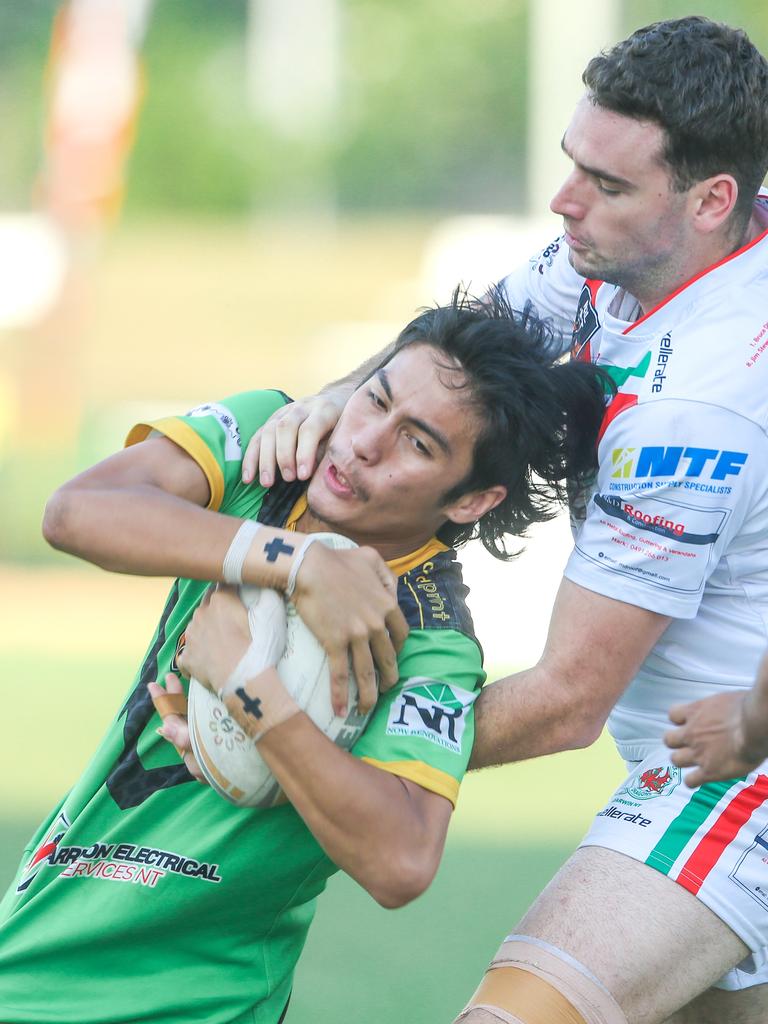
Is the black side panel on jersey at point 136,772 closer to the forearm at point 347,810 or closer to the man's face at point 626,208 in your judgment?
the forearm at point 347,810

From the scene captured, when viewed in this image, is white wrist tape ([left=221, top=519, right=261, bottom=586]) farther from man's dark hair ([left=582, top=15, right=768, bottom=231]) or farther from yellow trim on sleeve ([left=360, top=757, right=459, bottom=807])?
man's dark hair ([left=582, top=15, right=768, bottom=231])

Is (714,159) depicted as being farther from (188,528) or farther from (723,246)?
(188,528)

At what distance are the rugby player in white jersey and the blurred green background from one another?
4.42ft

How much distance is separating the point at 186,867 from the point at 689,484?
114cm

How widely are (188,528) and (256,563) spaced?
128 millimetres

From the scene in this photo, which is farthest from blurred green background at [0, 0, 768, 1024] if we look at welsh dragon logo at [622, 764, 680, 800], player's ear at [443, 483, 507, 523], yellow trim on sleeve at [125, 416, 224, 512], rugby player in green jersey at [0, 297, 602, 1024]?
yellow trim on sleeve at [125, 416, 224, 512]

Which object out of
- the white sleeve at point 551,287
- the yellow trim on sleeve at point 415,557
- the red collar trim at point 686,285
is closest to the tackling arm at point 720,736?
the yellow trim on sleeve at point 415,557

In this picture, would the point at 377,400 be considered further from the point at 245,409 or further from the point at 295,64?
the point at 295,64

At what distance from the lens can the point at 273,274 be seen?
23.0 m

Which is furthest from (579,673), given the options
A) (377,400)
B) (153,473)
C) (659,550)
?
(153,473)

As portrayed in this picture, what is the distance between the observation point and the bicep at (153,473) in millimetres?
2434

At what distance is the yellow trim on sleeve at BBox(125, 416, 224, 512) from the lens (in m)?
2.53

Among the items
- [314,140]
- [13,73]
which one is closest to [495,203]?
[314,140]

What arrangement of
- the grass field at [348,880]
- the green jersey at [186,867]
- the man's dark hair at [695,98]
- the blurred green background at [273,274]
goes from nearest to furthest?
the green jersey at [186,867] → the man's dark hair at [695,98] → the grass field at [348,880] → the blurred green background at [273,274]
